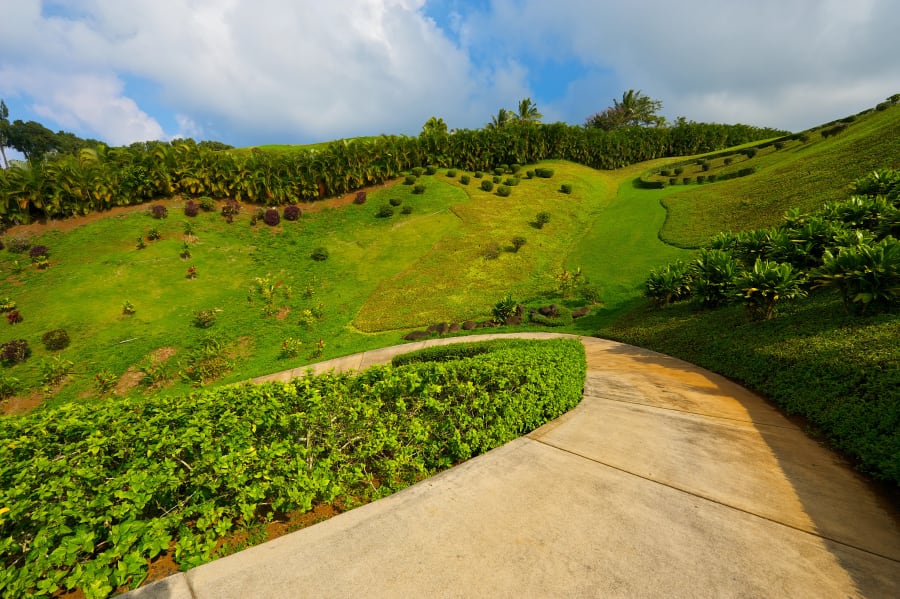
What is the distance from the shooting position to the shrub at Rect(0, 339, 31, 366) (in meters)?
15.9

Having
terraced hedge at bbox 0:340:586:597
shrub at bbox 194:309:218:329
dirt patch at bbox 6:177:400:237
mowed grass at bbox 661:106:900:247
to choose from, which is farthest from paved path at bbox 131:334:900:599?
dirt patch at bbox 6:177:400:237

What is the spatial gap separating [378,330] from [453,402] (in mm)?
14081

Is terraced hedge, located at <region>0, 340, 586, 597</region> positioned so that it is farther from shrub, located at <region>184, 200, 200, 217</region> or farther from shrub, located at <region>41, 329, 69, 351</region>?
shrub, located at <region>184, 200, 200, 217</region>

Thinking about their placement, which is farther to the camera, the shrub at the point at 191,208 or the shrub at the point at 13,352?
the shrub at the point at 191,208

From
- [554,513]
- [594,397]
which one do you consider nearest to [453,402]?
[554,513]

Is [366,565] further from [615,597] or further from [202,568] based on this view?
[615,597]

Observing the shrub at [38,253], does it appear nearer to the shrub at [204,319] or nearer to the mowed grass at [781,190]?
the shrub at [204,319]

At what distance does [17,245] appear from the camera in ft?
75.3

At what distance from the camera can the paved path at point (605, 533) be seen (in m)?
2.81

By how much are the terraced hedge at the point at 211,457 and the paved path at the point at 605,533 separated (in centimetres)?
46

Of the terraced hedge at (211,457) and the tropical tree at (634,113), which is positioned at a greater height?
the tropical tree at (634,113)

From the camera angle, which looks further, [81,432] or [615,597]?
[81,432]

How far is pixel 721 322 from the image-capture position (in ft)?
33.1

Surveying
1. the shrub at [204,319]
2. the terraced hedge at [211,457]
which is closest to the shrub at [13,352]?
the shrub at [204,319]
